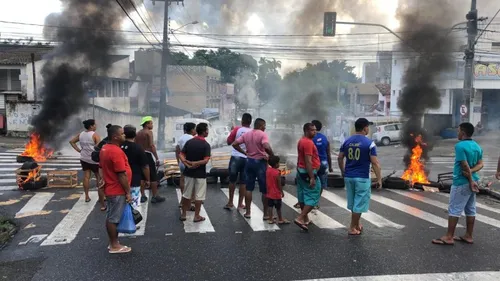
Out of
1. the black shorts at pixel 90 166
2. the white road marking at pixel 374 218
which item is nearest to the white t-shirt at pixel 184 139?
the black shorts at pixel 90 166

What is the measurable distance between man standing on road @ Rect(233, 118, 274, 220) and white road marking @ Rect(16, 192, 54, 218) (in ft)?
12.8

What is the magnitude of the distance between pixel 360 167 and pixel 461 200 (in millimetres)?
1329

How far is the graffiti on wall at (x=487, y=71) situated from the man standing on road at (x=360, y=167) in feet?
87.6

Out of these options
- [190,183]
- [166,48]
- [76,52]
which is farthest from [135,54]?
[190,183]

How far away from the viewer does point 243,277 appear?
4176 mm

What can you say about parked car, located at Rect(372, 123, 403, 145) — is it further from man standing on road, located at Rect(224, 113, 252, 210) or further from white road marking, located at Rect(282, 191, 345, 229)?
man standing on road, located at Rect(224, 113, 252, 210)

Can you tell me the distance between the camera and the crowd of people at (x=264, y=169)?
4.82m

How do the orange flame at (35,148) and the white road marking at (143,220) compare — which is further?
the orange flame at (35,148)

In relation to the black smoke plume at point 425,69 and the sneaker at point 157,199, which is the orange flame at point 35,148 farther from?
the black smoke plume at point 425,69

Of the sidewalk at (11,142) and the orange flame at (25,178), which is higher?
the orange flame at (25,178)

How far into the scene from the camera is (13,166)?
13.4 metres

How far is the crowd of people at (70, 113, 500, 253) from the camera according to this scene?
482cm

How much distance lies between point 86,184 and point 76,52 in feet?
28.3

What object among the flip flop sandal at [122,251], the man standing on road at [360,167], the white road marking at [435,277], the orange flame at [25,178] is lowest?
the flip flop sandal at [122,251]
